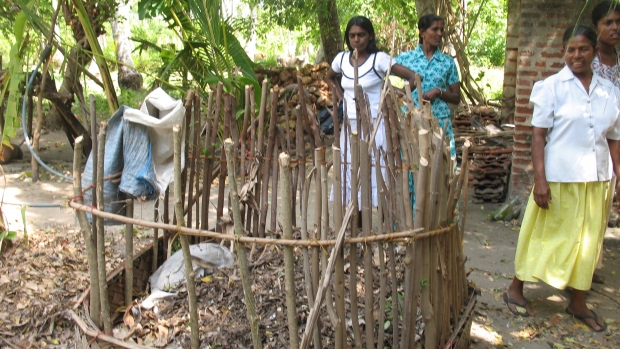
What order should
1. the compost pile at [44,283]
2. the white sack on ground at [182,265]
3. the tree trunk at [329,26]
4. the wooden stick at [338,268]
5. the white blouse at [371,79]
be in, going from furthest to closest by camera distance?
1. the tree trunk at [329,26]
2. the white blouse at [371,79]
3. the white sack on ground at [182,265]
4. the compost pile at [44,283]
5. the wooden stick at [338,268]

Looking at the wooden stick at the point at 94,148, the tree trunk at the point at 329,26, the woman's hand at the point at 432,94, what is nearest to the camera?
the wooden stick at the point at 94,148

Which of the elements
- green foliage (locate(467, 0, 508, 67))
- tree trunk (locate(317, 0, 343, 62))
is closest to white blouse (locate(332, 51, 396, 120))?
tree trunk (locate(317, 0, 343, 62))

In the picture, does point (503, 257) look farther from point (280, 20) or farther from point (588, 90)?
point (280, 20)

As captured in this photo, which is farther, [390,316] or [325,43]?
[325,43]

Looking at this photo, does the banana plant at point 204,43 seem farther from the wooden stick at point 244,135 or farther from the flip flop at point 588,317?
the flip flop at point 588,317

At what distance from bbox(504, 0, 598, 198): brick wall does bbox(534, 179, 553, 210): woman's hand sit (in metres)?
1.79

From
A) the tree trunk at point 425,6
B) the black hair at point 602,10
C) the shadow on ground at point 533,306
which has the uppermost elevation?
the tree trunk at point 425,6

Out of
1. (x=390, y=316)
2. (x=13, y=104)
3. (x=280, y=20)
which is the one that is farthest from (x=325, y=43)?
(x=390, y=316)

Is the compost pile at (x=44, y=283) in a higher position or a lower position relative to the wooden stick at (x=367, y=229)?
lower

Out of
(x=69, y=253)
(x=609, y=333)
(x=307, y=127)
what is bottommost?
(x=609, y=333)

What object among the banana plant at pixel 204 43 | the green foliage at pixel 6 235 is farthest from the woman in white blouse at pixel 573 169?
the green foliage at pixel 6 235

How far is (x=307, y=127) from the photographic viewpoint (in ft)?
9.99

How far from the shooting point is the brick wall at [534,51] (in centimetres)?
443

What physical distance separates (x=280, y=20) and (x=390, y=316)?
6.89m
